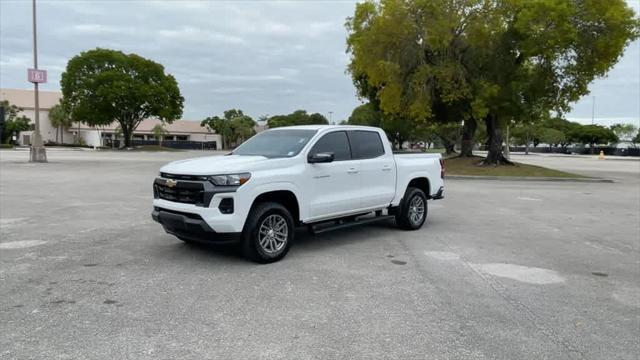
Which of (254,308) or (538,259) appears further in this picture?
(538,259)

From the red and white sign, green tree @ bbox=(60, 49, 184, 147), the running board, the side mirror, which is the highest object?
green tree @ bbox=(60, 49, 184, 147)

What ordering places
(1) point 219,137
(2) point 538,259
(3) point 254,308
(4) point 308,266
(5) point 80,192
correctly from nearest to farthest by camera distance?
1. (3) point 254,308
2. (4) point 308,266
3. (2) point 538,259
4. (5) point 80,192
5. (1) point 219,137

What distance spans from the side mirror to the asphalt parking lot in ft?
4.43

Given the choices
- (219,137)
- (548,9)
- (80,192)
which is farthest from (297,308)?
(219,137)

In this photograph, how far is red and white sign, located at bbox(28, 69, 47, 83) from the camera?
27.7 metres

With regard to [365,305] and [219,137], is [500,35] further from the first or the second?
[219,137]

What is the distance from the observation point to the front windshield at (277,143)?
7579 millimetres

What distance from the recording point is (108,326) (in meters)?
4.59

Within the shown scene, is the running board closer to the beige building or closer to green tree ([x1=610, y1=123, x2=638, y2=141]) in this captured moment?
the beige building

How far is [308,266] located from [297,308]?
1.66m

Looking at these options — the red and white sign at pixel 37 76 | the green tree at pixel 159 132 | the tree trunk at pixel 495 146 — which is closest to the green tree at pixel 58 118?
the green tree at pixel 159 132

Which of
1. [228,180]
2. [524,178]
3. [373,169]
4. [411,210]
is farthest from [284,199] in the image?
[524,178]

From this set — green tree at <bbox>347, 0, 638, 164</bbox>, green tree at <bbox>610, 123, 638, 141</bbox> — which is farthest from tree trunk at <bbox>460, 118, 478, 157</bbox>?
green tree at <bbox>610, 123, 638, 141</bbox>

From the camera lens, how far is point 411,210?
948 cm
